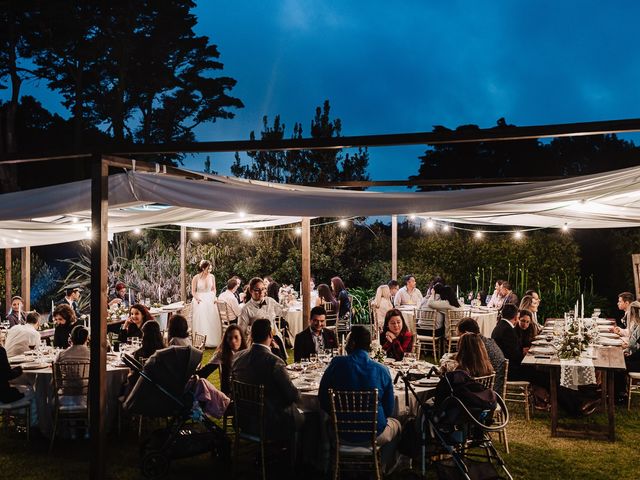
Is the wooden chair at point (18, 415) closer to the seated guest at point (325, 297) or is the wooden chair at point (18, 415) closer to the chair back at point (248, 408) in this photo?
the chair back at point (248, 408)

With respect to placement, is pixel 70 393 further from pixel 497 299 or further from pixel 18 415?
pixel 497 299

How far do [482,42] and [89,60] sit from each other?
375ft

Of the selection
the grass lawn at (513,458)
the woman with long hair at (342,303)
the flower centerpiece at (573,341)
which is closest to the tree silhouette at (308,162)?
the woman with long hair at (342,303)

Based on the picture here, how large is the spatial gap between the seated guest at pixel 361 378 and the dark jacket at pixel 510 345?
279 cm

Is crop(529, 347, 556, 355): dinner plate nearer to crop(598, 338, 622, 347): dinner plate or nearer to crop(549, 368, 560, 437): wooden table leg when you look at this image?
crop(549, 368, 560, 437): wooden table leg

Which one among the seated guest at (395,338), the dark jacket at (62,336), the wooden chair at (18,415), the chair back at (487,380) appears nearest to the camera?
the chair back at (487,380)

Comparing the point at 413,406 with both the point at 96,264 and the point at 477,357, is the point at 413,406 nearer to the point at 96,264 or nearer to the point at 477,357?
the point at 477,357

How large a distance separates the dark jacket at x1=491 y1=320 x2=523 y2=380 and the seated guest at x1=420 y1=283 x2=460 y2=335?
2.85 metres

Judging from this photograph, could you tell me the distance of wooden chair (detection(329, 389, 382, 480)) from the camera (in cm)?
495

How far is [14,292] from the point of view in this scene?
15.1 m

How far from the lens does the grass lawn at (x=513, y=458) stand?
5.62m

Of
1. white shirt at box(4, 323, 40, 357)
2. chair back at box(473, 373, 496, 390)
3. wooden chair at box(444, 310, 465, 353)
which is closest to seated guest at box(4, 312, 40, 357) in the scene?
white shirt at box(4, 323, 40, 357)

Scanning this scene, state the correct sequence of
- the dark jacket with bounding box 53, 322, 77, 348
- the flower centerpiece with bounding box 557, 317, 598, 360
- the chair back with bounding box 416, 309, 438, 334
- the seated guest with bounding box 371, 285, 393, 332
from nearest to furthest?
the flower centerpiece with bounding box 557, 317, 598, 360, the dark jacket with bounding box 53, 322, 77, 348, the chair back with bounding box 416, 309, 438, 334, the seated guest with bounding box 371, 285, 393, 332

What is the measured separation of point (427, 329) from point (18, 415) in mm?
6336
